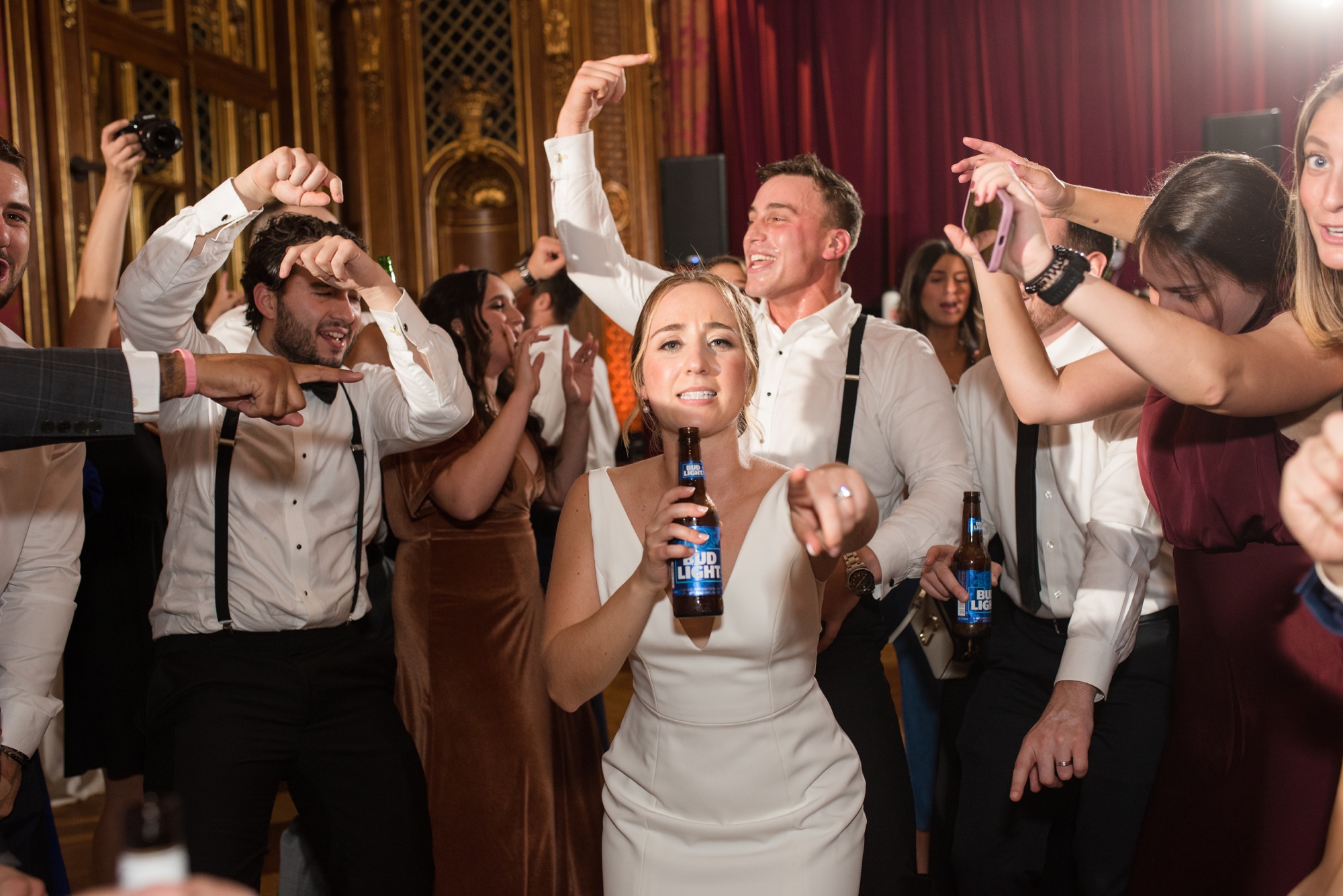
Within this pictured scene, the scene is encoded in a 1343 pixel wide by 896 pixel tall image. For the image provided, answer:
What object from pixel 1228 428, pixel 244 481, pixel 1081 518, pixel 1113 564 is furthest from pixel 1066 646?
pixel 244 481

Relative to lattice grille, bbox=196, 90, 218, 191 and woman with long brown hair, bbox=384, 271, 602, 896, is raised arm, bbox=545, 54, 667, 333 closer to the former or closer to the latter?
woman with long brown hair, bbox=384, 271, 602, 896

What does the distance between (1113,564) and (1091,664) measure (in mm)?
215

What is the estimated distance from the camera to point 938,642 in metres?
2.54

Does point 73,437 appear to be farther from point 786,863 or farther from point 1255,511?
point 1255,511

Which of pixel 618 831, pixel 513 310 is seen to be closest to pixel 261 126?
pixel 513 310

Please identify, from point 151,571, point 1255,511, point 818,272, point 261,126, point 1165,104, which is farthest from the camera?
point 261,126

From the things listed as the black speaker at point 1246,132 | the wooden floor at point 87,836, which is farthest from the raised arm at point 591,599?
the black speaker at point 1246,132

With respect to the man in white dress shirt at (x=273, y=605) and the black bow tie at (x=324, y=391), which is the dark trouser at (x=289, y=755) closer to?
the man in white dress shirt at (x=273, y=605)

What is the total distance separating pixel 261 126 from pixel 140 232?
1.54m

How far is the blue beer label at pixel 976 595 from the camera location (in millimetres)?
2143

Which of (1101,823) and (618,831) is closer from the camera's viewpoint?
(618,831)

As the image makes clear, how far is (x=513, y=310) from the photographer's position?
3.19 meters

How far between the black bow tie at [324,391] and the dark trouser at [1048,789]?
156 centimetres

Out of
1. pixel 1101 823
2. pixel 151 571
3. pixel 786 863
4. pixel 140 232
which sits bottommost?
pixel 1101 823
